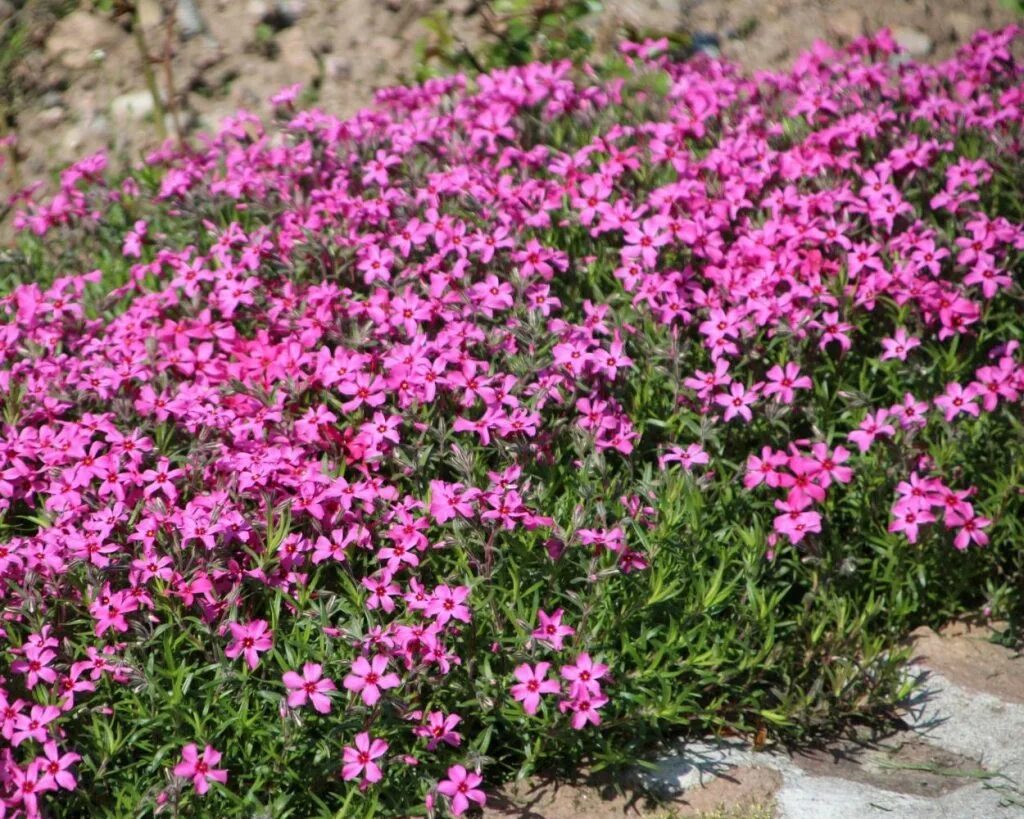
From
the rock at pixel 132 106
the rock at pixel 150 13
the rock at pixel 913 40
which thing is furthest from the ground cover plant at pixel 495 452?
the rock at pixel 150 13

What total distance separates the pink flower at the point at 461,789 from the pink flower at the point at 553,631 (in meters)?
0.44

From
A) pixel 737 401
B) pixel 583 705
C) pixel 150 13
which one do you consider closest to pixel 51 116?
pixel 150 13

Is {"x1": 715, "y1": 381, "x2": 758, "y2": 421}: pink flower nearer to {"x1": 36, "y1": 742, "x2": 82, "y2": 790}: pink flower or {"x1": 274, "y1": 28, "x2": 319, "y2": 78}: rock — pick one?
{"x1": 36, "y1": 742, "x2": 82, "y2": 790}: pink flower

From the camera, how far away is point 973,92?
234 inches

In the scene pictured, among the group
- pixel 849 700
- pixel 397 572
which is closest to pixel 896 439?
pixel 849 700

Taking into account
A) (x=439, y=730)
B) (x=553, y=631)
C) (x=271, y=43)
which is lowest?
(x=439, y=730)

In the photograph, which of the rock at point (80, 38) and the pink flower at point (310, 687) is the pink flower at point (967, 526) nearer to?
the pink flower at point (310, 687)

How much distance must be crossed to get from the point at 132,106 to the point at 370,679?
507 cm

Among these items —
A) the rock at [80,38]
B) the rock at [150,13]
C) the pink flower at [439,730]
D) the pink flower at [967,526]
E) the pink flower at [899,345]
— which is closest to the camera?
the pink flower at [439,730]

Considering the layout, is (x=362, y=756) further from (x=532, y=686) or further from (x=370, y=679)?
(x=532, y=686)

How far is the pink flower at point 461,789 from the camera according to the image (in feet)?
11.4

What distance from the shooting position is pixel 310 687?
3.49 metres

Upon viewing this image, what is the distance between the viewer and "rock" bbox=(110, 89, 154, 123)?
7.31 metres

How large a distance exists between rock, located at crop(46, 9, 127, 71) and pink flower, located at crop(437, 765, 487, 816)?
19.0 ft
